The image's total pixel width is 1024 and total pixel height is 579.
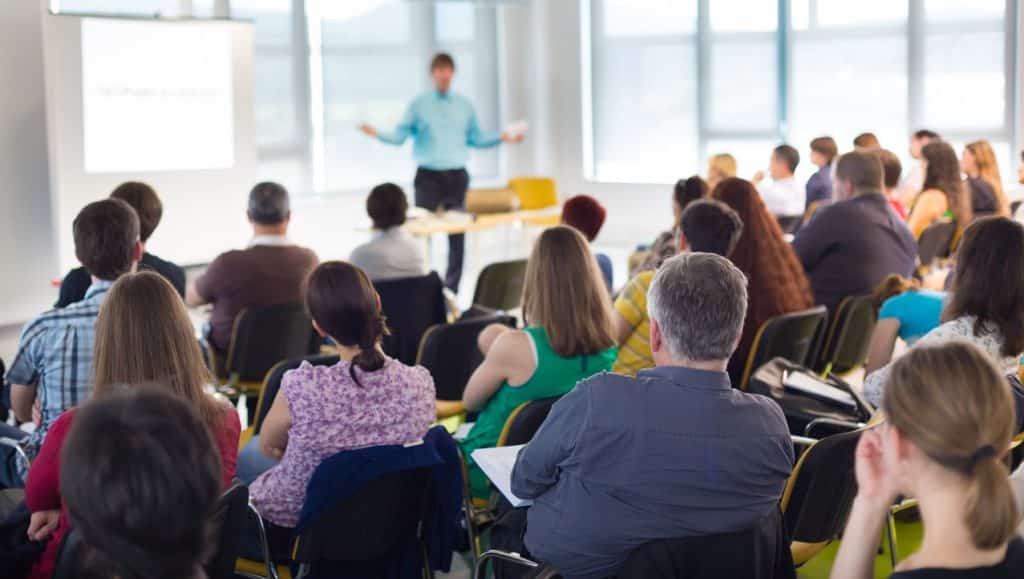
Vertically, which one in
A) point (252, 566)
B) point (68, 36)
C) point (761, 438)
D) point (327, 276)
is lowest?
point (252, 566)

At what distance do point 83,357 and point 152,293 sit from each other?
0.88 meters

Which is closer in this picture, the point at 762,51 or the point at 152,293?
the point at 152,293

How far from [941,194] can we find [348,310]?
530cm

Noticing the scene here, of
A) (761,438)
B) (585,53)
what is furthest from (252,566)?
(585,53)

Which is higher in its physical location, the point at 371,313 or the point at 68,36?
the point at 68,36

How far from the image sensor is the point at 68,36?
7695mm

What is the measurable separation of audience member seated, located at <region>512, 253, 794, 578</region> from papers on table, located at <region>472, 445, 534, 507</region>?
17 centimetres

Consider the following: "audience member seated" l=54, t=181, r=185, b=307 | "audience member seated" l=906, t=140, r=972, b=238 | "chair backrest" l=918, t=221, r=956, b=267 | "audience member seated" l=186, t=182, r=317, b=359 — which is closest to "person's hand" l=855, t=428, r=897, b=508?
"audience member seated" l=54, t=181, r=185, b=307

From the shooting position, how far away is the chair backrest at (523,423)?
10.7ft

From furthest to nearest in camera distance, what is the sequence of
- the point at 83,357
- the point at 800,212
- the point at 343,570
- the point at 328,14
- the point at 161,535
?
the point at 328,14 < the point at 800,212 < the point at 83,357 < the point at 343,570 < the point at 161,535

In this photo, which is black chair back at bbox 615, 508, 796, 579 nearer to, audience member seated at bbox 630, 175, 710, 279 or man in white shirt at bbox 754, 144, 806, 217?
audience member seated at bbox 630, 175, 710, 279

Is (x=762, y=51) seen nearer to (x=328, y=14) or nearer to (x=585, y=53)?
(x=585, y=53)

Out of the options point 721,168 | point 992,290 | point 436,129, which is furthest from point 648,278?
point 436,129

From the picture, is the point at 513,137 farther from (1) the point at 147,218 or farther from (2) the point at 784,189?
(1) the point at 147,218
